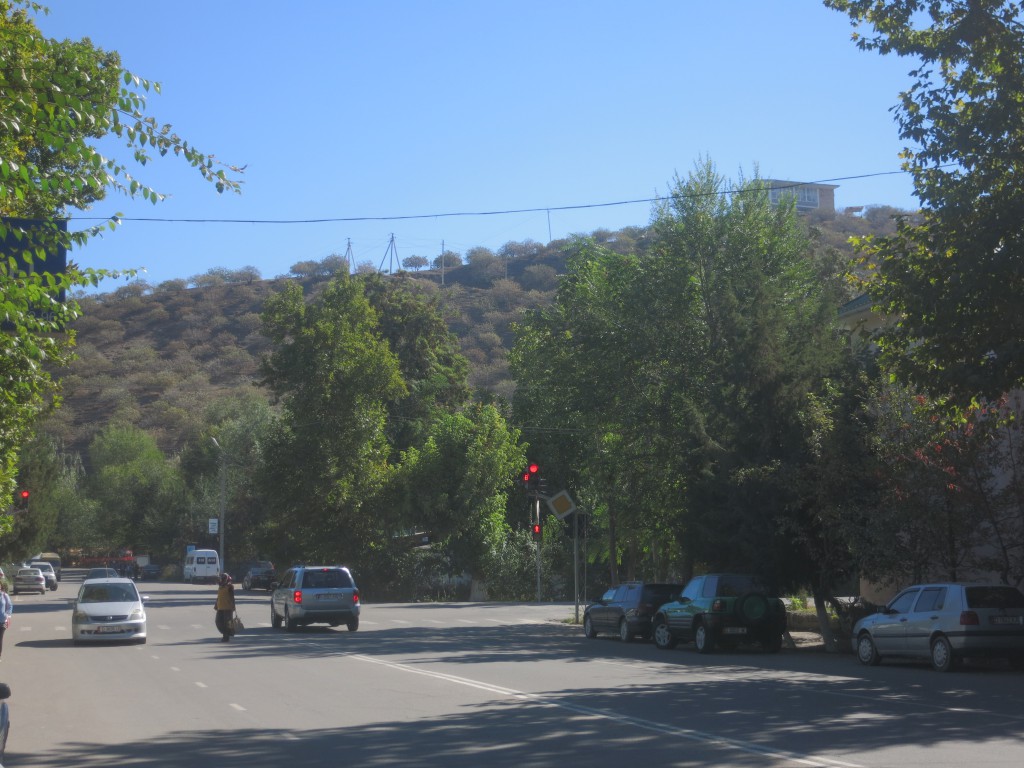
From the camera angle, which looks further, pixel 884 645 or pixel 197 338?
pixel 197 338

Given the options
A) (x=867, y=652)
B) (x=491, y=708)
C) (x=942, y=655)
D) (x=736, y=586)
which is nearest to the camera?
(x=491, y=708)

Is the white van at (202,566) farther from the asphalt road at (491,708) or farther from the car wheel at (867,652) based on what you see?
the car wheel at (867,652)

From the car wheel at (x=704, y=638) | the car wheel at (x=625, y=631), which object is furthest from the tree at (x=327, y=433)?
the car wheel at (x=704, y=638)

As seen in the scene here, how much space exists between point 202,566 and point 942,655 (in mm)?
61772

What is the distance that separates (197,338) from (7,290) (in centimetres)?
14239

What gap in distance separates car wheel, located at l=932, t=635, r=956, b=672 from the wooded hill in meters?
83.1

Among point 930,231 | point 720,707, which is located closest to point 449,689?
point 720,707

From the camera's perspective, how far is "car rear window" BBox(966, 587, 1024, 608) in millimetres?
18328

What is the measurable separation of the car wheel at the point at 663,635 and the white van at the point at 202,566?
53.3m

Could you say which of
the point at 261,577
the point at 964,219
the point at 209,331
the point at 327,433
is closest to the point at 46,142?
the point at 964,219

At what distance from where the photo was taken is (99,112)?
10.5 meters

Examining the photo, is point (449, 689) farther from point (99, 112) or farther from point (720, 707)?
point (99, 112)

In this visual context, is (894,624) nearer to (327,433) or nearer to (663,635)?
(663,635)

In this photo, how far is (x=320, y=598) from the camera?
2902 centimetres
